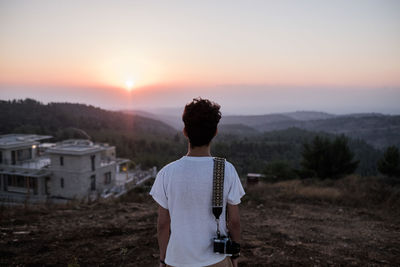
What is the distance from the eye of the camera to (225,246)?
1.56 m

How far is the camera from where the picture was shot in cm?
156

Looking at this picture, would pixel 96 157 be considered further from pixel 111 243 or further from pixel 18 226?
pixel 111 243

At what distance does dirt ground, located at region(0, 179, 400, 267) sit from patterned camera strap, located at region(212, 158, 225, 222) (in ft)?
7.32

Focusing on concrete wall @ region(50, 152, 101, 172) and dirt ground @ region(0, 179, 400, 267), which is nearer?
dirt ground @ region(0, 179, 400, 267)

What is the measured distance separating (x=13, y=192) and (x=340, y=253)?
68.3 ft

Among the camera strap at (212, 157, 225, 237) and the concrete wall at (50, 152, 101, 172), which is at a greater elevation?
the camera strap at (212, 157, 225, 237)

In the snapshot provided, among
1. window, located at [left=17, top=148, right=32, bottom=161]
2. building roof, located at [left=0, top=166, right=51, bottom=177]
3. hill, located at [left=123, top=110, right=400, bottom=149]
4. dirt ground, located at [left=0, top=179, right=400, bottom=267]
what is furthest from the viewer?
hill, located at [left=123, top=110, right=400, bottom=149]

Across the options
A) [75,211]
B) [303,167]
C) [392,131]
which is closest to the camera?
[75,211]

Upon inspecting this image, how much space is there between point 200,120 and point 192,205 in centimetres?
49

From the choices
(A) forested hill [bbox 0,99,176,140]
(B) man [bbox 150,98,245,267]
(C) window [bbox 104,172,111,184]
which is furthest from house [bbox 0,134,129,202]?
(A) forested hill [bbox 0,99,176,140]

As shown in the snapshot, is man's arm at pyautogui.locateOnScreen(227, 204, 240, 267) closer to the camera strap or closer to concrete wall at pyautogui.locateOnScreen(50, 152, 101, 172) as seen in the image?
the camera strap

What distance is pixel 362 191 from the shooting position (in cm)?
862

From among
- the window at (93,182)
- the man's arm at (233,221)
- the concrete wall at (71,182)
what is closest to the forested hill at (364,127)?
the window at (93,182)

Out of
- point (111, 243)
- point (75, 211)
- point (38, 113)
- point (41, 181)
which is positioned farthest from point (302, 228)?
point (38, 113)
